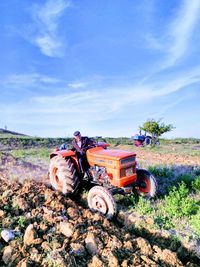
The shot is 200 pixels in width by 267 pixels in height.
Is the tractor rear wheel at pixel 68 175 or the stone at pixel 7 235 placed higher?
the tractor rear wheel at pixel 68 175

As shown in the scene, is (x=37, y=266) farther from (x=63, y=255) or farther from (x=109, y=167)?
(x=109, y=167)

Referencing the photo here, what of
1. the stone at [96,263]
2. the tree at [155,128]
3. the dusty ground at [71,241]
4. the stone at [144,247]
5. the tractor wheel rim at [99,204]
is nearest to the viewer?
the stone at [96,263]

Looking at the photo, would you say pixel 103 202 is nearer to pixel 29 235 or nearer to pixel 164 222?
pixel 164 222

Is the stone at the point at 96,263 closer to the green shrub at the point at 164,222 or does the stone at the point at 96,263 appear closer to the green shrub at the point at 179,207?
the green shrub at the point at 164,222

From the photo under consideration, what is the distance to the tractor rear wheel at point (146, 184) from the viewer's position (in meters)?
6.88

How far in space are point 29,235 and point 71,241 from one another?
25.4 inches

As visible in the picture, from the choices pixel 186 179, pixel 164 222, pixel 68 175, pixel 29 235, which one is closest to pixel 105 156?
pixel 68 175

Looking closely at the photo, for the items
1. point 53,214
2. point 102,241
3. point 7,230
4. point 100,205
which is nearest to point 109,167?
point 100,205

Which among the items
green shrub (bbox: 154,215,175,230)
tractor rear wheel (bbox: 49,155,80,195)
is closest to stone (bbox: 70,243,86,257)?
green shrub (bbox: 154,215,175,230)

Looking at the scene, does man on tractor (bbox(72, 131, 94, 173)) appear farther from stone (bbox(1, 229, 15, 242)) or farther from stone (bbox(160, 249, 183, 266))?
stone (bbox(160, 249, 183, 266))

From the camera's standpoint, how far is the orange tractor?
19.9 feet

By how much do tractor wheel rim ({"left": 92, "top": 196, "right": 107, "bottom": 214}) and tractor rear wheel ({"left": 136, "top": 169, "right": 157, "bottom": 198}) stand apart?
1.26 meters

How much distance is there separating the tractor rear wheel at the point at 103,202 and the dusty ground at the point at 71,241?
329mm

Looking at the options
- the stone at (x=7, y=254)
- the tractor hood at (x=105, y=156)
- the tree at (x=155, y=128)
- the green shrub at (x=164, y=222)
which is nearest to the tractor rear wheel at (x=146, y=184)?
the tractor hood at (x=105, y=156)
